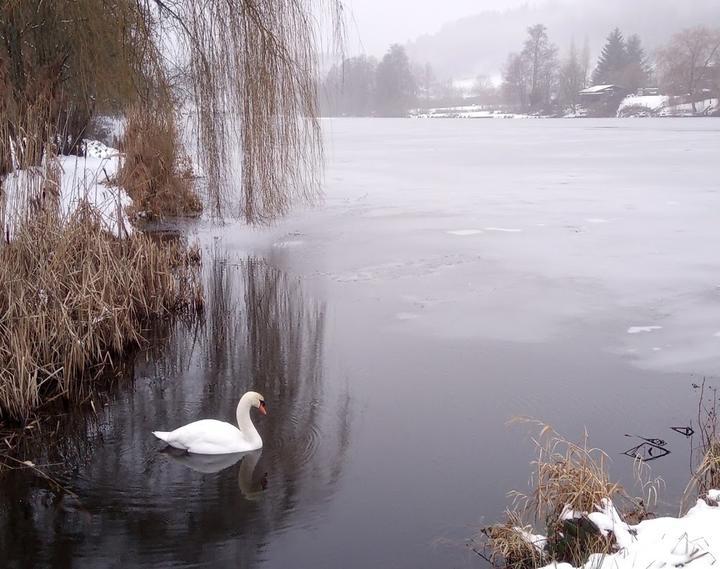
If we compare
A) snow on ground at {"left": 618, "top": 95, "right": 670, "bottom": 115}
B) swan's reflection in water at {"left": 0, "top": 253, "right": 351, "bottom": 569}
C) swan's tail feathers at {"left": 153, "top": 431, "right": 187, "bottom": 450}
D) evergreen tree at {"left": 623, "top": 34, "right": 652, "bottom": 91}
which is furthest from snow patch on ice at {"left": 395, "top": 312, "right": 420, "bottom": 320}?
evergreen tree at {"left": 623, "top": 34, "right": 652, "bottom": 91}

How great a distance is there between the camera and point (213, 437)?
4.77 meters

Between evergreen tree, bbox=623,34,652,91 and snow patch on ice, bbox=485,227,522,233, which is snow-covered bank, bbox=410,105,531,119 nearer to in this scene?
evergreen tree, bbox=623,34,652,91

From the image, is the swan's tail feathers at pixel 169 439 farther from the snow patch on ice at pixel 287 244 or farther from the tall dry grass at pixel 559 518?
the snow patch on ice at pixel 287 244

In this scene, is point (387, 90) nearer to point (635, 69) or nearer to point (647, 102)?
point (647, 102)

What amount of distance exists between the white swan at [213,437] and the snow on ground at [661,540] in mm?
1827

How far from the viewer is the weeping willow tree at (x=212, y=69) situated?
560 centimetres

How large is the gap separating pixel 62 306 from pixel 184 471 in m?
1.65

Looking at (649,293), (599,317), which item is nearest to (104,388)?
(599,317)

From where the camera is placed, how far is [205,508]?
13.8 feet

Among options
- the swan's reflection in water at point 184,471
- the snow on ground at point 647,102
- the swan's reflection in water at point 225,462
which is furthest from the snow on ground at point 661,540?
the snow on ground at point 647,102

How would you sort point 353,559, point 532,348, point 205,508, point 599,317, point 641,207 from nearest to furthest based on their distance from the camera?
point 353,559, point 205,508, point 532,348, point 599,317, point 641,207

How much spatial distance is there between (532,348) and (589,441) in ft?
5.53

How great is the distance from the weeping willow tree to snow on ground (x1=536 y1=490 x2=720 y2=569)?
11.0 ft

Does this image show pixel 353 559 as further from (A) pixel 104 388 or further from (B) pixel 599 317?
(B) pixel 599 317
